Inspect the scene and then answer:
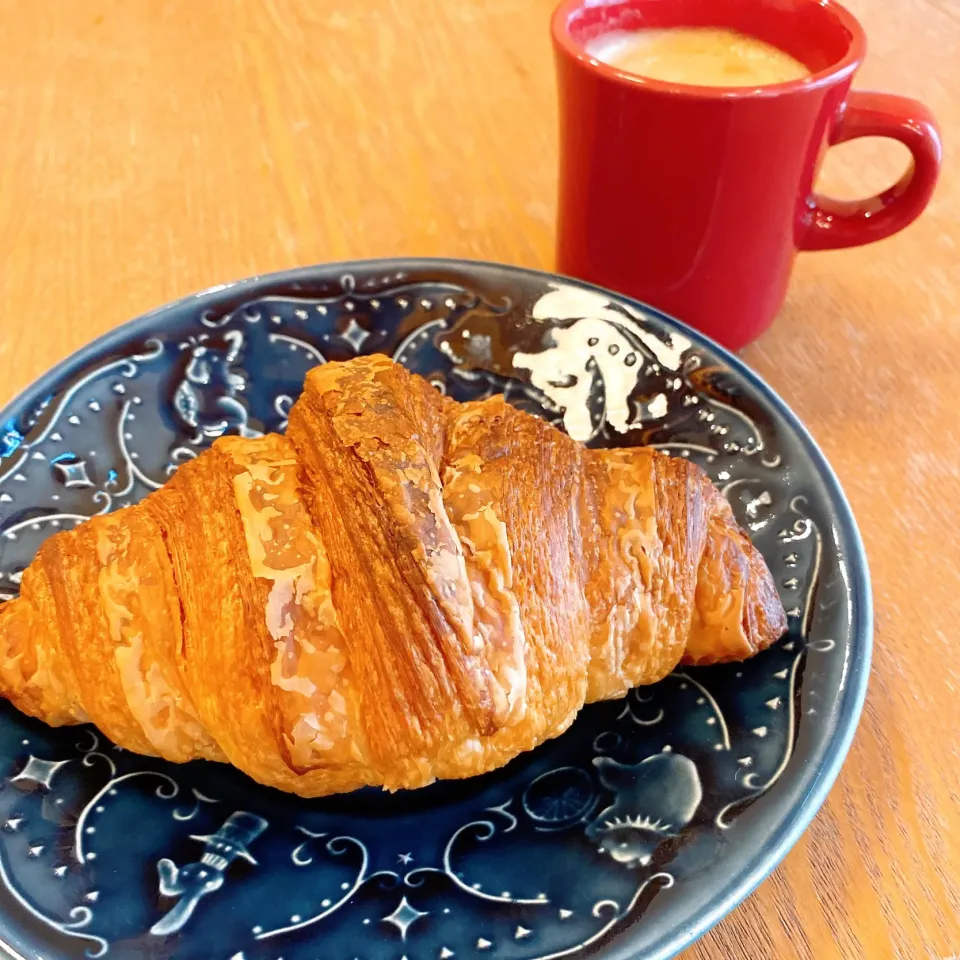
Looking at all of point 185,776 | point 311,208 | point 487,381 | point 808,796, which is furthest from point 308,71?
point 808,796

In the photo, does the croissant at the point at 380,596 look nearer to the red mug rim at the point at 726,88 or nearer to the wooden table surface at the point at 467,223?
the wooden table surface at the point at 467,223

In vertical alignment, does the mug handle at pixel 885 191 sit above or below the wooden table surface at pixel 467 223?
above

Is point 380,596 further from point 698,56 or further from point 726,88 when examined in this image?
point 698,56

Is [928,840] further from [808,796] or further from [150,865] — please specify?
[150,865]

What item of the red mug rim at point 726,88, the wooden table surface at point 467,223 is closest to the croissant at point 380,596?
the wooden table surface at point 467,223

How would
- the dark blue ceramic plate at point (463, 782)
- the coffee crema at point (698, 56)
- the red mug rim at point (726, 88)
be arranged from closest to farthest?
1. the dark blue ceramic plate at point (463, 782)
2. the red mug rim at point (726, 88)
3. the coffee crema at point (698, 56)

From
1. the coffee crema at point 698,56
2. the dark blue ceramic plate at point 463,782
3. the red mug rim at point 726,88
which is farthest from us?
the coffee crema at point 698,56

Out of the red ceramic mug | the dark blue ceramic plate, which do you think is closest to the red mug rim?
the red ceramic mug
